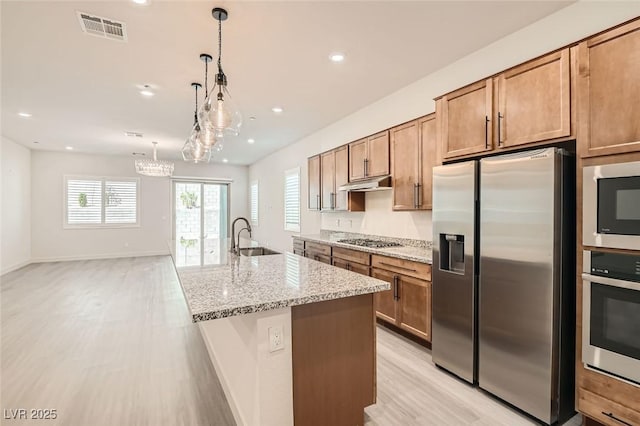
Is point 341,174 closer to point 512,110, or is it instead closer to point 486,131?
point 486,131

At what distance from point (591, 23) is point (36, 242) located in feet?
36.3

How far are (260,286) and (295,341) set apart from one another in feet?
1.16

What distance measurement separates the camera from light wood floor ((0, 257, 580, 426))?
210 centimetres

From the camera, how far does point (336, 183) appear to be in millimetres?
4984

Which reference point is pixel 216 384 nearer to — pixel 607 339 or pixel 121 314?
pixel 121 314

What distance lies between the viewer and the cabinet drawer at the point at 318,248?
14.7ft

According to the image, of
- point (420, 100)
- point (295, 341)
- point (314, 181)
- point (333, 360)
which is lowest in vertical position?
point (333, 360)

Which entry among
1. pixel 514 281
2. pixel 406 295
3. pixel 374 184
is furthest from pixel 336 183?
pixel 514 281

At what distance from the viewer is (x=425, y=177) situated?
3.34 metres

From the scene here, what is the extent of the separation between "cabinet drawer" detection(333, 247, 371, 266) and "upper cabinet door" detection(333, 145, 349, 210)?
0.80 meters

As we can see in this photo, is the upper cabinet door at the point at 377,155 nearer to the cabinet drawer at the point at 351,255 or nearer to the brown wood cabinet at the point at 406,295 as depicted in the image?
the cabinet drawer at the point at 351,255

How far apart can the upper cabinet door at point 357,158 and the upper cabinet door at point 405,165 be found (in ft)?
1.93

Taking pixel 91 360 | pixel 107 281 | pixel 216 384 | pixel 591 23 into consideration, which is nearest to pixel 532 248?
pixel 591 23

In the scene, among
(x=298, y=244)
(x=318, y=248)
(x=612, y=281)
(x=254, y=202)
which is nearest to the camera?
(x=612, y=281)
